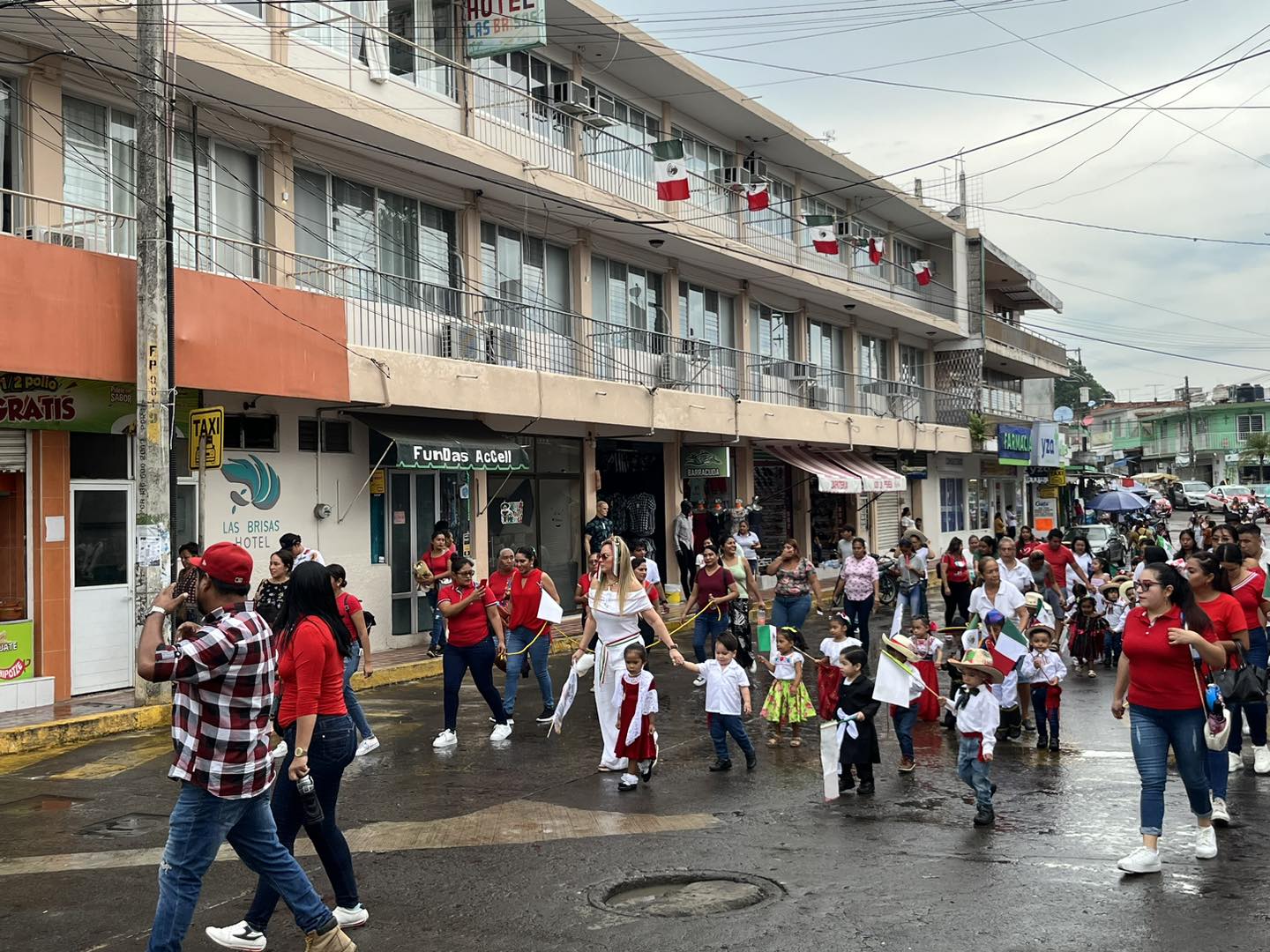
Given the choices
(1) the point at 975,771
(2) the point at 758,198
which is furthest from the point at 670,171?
(1) the point at 975,771

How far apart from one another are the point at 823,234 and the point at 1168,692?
2136cm

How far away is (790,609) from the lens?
542 inches

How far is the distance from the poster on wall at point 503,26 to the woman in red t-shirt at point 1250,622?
12664 mm

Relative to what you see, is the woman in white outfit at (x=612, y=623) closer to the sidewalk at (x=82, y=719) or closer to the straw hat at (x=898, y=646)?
the straw hat at (x=898, y=646)

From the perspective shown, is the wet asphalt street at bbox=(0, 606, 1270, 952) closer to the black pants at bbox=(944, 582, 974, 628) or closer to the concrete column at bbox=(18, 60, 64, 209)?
the concrete column at bbox=(18, 60, 64, 209)

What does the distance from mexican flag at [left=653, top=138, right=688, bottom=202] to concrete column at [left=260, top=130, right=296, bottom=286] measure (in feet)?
24.5

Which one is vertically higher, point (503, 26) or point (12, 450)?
point (503, 26)

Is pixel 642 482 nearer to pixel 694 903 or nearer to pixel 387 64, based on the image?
pixel 387 64

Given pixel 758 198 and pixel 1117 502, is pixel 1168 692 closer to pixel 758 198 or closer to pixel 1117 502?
pixel 758 198

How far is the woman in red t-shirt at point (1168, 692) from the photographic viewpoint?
249 inches

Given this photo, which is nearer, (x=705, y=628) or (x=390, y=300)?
(x=705, y=628)

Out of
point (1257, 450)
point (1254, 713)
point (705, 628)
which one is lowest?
point (1254, 713)

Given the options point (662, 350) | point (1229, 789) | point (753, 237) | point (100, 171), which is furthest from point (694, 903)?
point (753, 237)

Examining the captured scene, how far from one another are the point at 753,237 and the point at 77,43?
17004 mm
